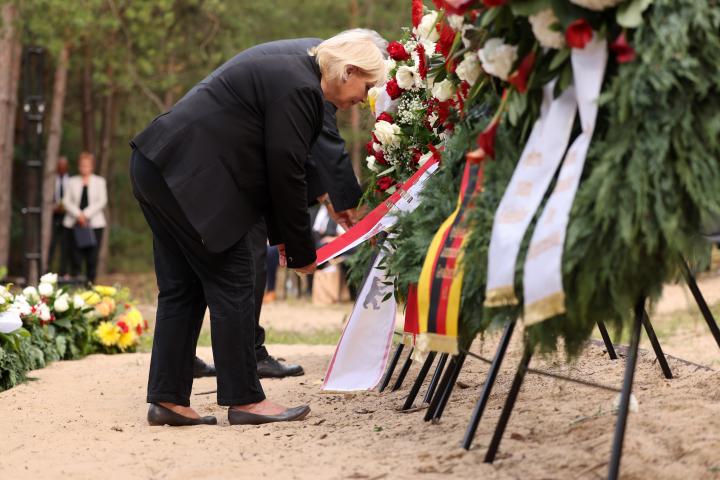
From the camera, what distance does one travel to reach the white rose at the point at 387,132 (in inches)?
205

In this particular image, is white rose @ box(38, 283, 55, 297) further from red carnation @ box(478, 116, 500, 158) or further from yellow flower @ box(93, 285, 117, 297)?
red carnation @ box(478, 116, 500, 158)

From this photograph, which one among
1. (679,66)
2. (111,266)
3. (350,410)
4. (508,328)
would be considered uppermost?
(679,66)

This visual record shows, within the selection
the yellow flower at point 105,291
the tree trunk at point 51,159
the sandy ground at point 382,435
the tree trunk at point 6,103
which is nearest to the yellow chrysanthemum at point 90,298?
the yellow flower at point 105,291

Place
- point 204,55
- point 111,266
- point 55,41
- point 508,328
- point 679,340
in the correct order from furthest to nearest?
point 111,266, point 204,55, point 55,41, point 679,340, point 508,328

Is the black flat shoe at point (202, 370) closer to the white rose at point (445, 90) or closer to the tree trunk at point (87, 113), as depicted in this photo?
the white rose at point (445, 90)

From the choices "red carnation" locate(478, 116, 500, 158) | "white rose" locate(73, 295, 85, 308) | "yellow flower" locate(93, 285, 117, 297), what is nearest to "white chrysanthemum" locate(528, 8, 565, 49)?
"red carnation" locate(478, 116, 500, 158)

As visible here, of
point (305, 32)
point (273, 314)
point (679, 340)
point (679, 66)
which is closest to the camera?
point (679, 66)

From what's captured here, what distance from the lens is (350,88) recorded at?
4.59m

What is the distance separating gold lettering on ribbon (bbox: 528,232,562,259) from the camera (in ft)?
10.4

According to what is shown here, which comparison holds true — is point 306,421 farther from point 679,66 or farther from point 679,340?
point 679,340

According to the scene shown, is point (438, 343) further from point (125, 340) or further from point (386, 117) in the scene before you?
point (125, 340)

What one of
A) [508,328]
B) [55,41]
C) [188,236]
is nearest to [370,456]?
[508,328]

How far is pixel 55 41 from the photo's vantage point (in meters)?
14.5

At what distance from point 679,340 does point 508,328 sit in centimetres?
531
